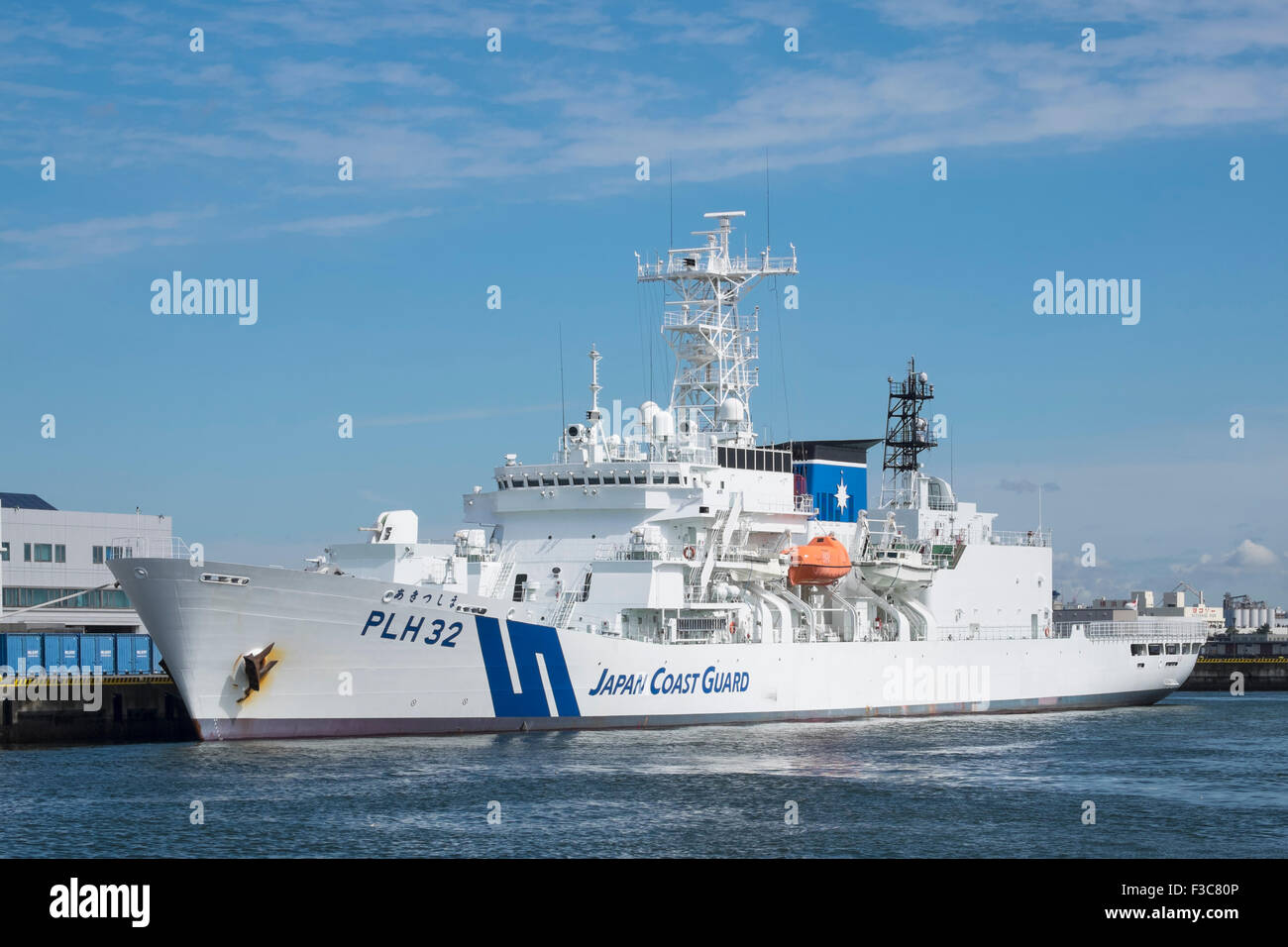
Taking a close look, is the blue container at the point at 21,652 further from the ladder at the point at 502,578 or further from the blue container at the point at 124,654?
the ladder at the point at 502,578

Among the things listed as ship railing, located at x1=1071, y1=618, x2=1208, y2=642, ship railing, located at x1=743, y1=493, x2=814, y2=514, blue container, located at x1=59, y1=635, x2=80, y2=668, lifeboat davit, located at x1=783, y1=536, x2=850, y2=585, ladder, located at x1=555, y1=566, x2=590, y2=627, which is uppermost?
ship railing, located at x1=743, y1=493, x2=814, y2=514

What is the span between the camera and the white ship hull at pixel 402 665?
25250mm

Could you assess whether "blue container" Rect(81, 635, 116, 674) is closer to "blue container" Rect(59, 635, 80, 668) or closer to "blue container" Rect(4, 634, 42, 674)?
"blue container" Rect(59, 635, 80, 668)

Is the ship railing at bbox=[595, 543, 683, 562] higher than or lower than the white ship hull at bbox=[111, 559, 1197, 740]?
higher

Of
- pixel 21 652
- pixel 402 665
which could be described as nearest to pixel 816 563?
pixel 402 665

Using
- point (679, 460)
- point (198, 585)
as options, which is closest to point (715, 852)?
point (198, 585)

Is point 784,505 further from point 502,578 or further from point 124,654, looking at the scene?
point 124,654

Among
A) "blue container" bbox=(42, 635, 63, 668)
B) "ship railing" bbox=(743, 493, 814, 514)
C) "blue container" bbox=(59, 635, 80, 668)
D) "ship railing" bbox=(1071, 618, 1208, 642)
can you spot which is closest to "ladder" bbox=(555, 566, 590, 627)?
"ship railing" bbox=(743, 493, 814, 514)

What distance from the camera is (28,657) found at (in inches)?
1321

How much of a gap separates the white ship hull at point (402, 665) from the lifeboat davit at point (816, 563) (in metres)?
2.03

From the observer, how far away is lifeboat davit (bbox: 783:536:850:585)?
32875 millimetres

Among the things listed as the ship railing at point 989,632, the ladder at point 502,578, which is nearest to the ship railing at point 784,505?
the ship railing at point 989,632

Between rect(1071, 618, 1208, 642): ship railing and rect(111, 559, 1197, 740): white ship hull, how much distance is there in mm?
14262

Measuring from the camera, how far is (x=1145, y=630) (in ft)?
139
